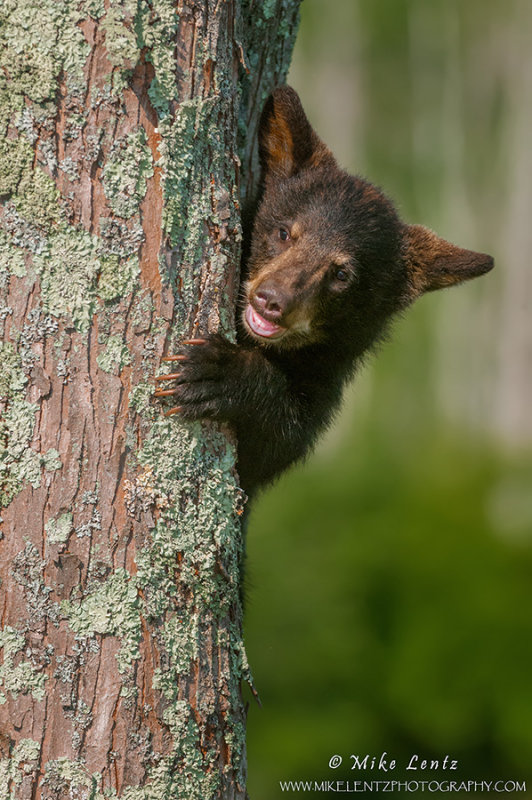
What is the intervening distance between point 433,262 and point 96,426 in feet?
6.73

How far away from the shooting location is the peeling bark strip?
243cm

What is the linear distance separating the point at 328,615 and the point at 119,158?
15.7ft

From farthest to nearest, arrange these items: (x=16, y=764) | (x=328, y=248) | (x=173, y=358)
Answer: (x=328, y=248) → (x=173, y=358) → (x=16, y=764)

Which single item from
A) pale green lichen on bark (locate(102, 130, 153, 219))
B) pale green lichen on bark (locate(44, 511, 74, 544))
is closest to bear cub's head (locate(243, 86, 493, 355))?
pale green lichen on bark (locate(102, 130, 153, 219))

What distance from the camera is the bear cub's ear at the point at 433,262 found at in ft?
12.8

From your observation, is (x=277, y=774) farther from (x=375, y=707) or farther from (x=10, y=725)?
(x=10, y=725)

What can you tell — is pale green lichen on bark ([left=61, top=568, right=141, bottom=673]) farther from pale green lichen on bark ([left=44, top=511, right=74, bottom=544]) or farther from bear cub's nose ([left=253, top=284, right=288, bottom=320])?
bear cub's nose ([left=253, top=284, right=288, bottom=320])

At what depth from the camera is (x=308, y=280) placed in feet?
11.6

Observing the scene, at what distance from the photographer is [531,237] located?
14102mm

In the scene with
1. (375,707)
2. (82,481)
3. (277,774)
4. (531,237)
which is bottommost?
(277,774)

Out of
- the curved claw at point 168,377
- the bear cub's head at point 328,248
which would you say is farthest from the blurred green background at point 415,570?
the curved claw at point 168,377

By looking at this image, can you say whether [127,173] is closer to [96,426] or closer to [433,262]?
[96,426]

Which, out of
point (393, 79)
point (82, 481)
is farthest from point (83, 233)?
point (393, 79)

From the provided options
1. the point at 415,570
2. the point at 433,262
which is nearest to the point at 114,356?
the point at 433,262
